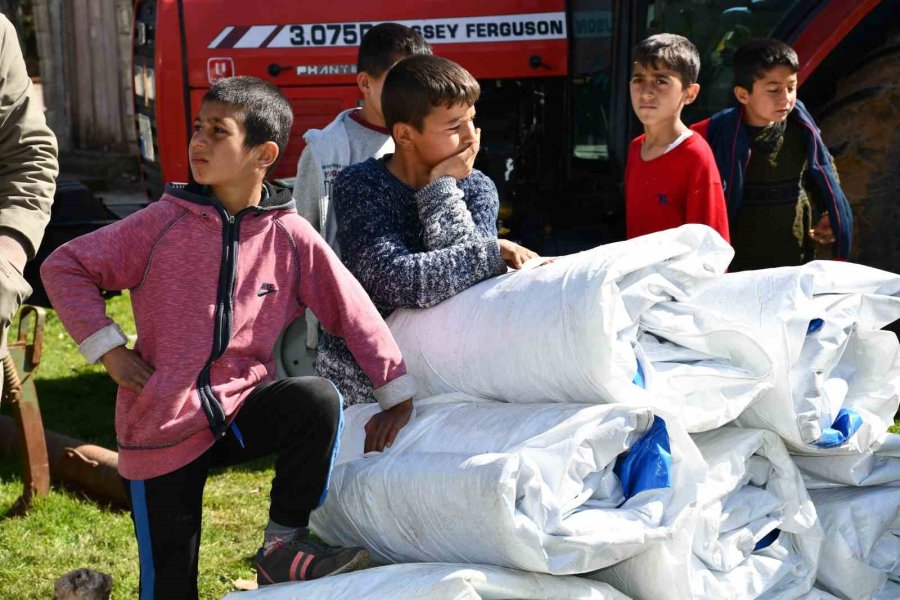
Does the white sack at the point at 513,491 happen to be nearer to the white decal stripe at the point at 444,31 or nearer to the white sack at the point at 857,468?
the white sack at the point at 857,468

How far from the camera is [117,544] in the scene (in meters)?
3.69

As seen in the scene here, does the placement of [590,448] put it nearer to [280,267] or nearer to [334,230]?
→ [280,267]

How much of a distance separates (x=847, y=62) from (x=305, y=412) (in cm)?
318

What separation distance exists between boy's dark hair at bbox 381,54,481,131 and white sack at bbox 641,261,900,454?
71 cm

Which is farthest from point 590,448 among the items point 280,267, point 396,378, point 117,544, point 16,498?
point 16,498

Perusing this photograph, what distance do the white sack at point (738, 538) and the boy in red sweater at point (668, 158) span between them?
823 millimetres

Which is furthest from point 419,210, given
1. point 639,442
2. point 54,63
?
point 54,63

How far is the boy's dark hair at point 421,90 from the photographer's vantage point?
2928 mm

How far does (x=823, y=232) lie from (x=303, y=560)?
2148 millimetres

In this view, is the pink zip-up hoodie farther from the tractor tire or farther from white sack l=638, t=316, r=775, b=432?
the tractor tire

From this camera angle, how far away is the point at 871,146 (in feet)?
15.1

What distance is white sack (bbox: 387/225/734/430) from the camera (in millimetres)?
2615

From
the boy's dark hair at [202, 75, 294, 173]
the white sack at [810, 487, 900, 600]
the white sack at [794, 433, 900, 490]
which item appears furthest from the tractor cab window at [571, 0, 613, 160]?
the boy's dark hair at [202, 75, 294, 173]

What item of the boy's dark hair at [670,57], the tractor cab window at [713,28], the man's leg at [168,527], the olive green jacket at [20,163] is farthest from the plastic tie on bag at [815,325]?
the tractor cab window at [713,28]
